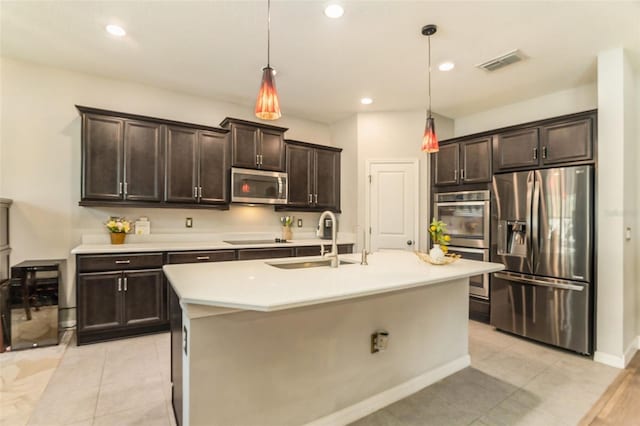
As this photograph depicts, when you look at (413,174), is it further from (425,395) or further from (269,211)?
(425,395)

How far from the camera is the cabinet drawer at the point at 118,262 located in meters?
3.00

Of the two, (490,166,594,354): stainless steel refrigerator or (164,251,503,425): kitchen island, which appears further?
(490,166,594,354): stainless steel refrigerator

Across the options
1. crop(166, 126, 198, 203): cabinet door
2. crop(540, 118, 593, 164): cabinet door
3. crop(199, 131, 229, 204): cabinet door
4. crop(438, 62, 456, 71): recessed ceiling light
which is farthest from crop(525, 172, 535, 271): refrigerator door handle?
crop(166, 126, 198, 203): cabinet door

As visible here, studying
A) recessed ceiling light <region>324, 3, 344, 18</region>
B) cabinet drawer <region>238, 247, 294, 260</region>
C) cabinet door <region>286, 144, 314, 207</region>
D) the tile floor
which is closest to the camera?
the tile floor

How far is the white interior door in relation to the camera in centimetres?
452

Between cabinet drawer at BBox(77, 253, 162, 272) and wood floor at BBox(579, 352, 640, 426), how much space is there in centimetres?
371

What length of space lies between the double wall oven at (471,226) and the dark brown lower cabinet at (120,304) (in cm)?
356

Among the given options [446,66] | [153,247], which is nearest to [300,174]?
[153,247]

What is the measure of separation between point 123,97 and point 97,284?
84.4 inches

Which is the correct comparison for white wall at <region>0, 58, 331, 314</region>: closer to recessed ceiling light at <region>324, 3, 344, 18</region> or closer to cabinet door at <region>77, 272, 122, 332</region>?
cabinet door at <region>77, 272, 122, 332</region>

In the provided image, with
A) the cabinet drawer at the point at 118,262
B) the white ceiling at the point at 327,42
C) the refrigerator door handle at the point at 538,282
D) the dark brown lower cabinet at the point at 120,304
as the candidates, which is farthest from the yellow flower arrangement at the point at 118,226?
the refrigerator door handle at the point at 538,282

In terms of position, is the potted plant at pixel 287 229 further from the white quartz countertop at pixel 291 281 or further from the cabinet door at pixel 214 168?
the white quartz countertop at pixel 291 281

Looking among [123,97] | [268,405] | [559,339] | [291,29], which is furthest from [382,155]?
[268,405]

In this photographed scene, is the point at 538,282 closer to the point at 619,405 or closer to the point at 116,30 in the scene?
the point at 619,405
